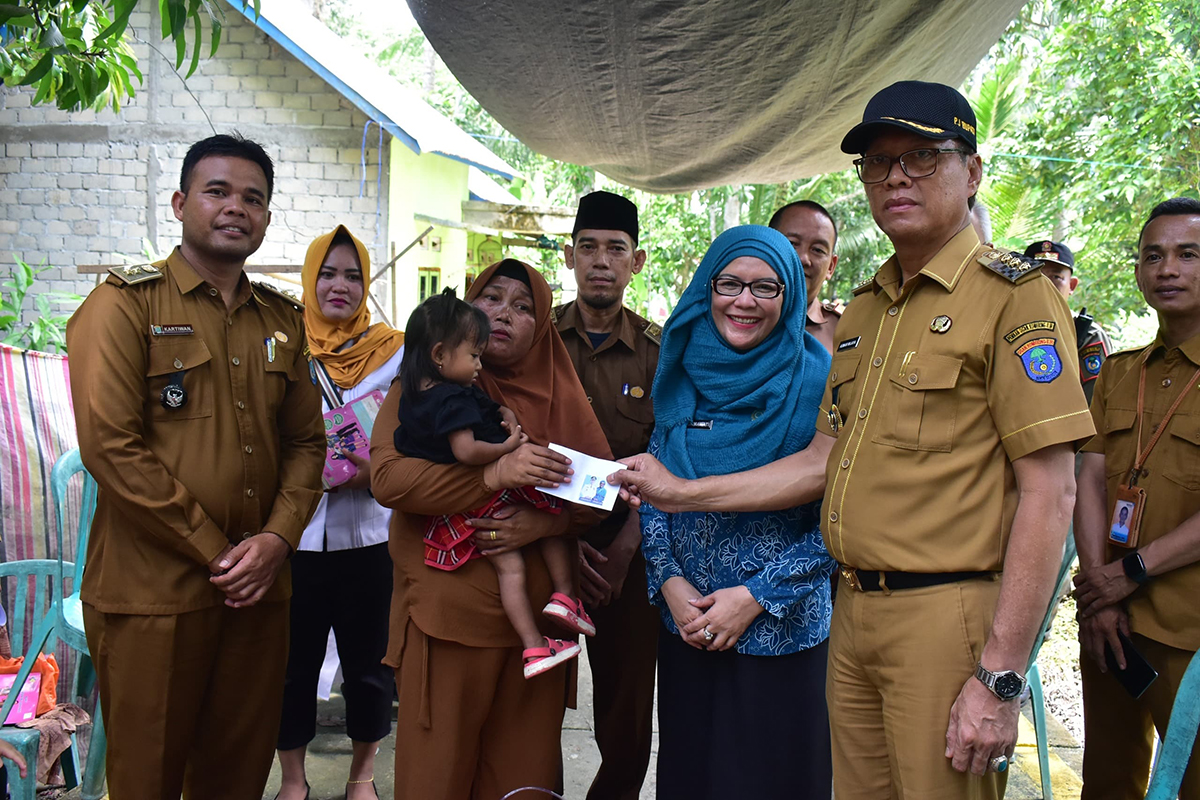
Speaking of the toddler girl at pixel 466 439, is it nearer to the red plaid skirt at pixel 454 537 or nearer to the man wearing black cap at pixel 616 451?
the red plaid skirt at pixel 454 537

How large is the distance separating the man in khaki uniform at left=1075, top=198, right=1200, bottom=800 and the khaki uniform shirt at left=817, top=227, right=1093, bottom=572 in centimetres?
113

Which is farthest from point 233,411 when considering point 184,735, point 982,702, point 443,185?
point 443,185

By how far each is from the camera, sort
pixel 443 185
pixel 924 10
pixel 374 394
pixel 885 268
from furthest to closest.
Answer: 1. pixel 443 185
2. pixel 374 394
3. pixel 924 10
4. pixel 885 268

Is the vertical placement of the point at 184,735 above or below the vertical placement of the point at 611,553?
below

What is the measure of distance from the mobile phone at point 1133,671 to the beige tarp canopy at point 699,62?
1.90m

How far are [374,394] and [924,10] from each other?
Result: 231 centimetres

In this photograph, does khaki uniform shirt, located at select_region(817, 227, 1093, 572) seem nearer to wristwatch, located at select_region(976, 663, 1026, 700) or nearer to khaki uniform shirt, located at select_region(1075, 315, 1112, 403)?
wristwatch, located at select_region(976, 663, 1026, 700)

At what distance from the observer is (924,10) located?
90.4 inches

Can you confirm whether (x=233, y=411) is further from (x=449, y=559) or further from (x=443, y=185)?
(x=443, y=185)

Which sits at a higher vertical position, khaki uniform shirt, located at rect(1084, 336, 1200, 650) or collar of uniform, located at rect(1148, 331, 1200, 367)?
collar of uniform, located at rect(1148, 331, 1200, 367)

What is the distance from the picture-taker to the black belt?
1.84m

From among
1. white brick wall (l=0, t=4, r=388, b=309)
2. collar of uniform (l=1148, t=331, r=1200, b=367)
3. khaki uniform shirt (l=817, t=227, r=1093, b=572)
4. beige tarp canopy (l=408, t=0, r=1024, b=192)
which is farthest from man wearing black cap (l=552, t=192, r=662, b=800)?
white brick wall (l=0, t=4, r=388, b=309)

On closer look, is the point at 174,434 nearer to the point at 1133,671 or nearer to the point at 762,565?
the point at 762,565

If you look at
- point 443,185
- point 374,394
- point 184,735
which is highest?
point 443,185
